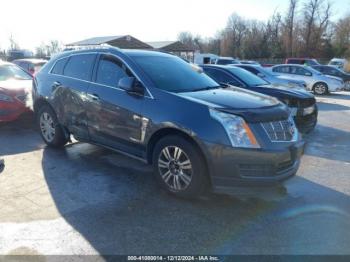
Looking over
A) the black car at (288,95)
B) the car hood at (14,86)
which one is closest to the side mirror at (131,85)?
the car hood at (14,86)

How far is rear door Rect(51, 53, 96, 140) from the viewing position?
539cm

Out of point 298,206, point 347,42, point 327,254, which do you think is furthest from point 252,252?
point 347,42

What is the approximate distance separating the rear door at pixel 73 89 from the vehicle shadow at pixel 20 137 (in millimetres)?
1148

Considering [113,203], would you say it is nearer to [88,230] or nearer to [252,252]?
[88,230]

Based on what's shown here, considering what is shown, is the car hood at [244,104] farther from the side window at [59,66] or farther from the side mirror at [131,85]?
the side window at [59,66]

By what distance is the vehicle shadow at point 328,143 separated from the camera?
6.52 m

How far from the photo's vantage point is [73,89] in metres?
5.51

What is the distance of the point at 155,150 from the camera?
439cm

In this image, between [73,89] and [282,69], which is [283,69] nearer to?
[282,69]

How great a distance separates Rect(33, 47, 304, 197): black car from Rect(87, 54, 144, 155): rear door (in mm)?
13

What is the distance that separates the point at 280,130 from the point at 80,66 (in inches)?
131

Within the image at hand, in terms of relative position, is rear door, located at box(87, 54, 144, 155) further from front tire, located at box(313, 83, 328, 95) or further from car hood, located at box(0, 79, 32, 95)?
front tire, located at box(313, 83, 328, 95)

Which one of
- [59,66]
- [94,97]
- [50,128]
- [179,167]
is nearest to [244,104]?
[179,167]

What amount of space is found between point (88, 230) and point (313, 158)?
439 centimetres
